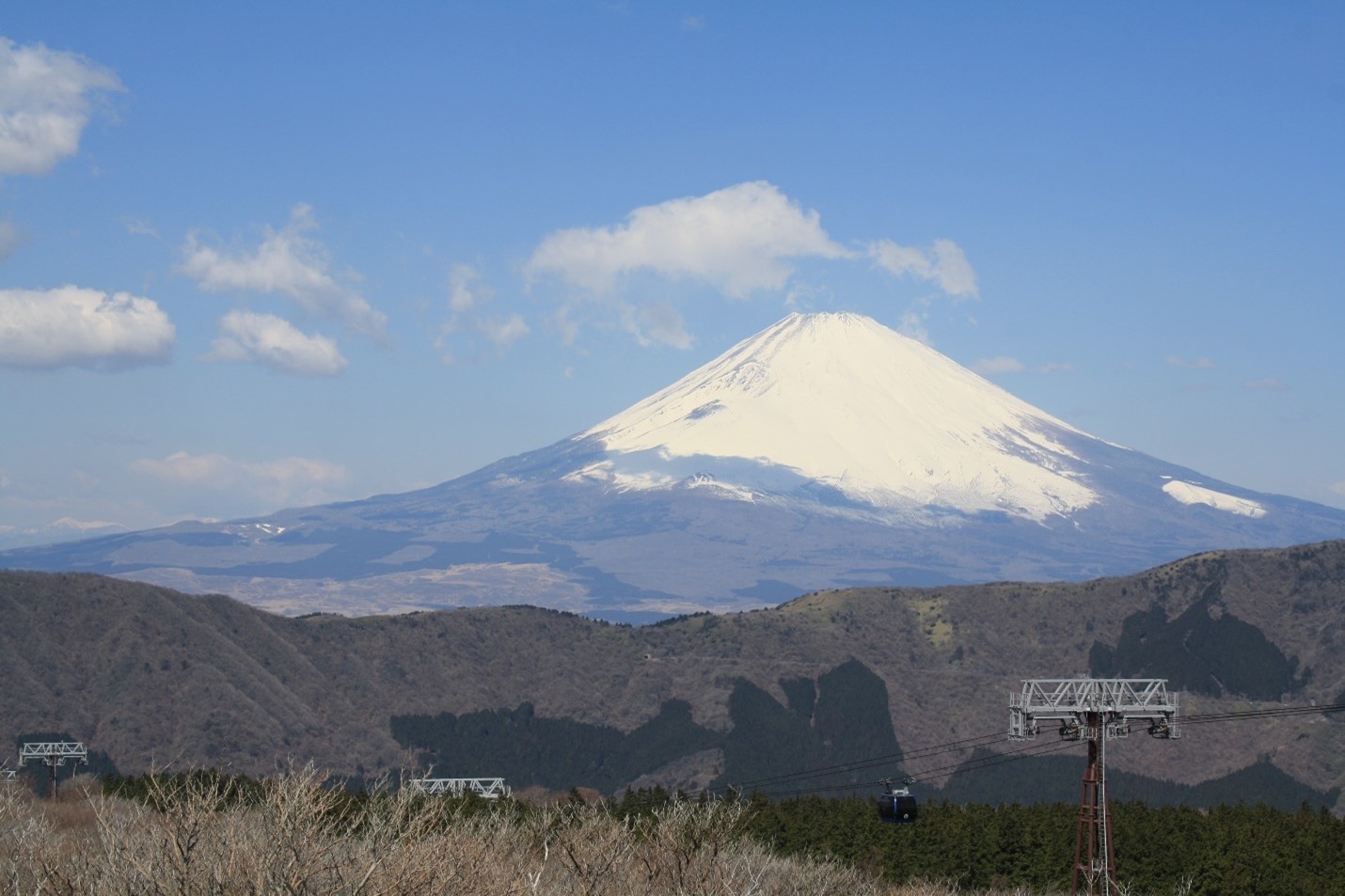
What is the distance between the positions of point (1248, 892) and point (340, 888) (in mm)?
70377

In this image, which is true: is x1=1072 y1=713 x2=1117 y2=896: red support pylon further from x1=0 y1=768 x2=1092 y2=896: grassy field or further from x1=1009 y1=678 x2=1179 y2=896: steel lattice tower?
x1=0 y1=768 x2=1092 y2=896: grassy field

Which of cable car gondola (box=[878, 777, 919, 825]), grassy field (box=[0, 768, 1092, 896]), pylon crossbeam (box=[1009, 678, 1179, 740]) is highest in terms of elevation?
pylon crossbeam (box=[1009, 678, 1179, 740])

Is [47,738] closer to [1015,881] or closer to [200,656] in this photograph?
[200,656]

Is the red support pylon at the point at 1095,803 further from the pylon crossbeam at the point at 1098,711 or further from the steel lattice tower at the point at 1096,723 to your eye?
the pylon crossbeam at the point at 1098,711

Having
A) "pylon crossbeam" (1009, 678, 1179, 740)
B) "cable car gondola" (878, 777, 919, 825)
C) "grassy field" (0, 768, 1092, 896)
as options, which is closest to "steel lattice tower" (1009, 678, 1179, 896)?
"pylon crossbeam" (1009, 678, 1179, 740)

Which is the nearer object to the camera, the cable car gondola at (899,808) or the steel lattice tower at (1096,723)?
the steel lattice tower at (1096,723)

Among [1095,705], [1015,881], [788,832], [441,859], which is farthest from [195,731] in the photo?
[441,859]

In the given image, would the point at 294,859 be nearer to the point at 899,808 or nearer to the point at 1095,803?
the point at 1095,803

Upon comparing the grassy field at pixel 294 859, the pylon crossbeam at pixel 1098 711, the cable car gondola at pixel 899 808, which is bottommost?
the cable car gondola at pixel 899 808

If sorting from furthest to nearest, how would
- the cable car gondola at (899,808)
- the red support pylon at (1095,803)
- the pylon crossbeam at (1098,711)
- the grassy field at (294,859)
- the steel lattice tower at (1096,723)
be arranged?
1. the cable car gondola at (899,808)
2. the pylon crossbeam at (1098,711)
3. the steel lattice tower at (1096,723)
4. the red support pylon at (1095,803)
5. the grassy field at (294,859)

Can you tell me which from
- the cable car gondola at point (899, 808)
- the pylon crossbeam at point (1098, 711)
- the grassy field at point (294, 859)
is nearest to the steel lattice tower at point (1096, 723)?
the pylon crossbeam at point (1098, 711)

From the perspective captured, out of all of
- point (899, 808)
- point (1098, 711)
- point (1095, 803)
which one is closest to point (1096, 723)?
point (1098, 711)

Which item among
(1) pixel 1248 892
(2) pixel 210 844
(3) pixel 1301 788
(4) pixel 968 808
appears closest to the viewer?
(2) pixel 210 844

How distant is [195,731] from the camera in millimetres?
178125
